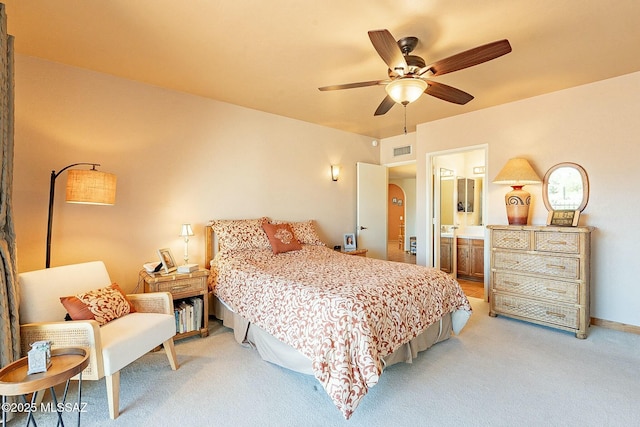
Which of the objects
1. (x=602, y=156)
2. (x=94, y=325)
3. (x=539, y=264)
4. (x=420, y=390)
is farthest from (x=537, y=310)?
(x=94, y=325)

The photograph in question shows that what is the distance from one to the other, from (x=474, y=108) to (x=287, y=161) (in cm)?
264

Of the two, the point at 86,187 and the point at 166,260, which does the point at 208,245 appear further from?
the point at 86,187

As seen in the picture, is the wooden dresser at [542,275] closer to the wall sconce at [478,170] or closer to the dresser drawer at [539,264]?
the dresser drawer at [539,264]

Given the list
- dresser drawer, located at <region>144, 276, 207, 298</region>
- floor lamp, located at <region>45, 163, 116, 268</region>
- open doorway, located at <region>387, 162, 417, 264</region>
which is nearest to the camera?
floor lamp, located at <region>45, 163, 116, 268</region>

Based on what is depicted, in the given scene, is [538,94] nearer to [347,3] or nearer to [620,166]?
[620,166]

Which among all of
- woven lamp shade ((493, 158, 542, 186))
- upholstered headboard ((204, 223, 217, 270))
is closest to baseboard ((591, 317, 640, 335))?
woven lamp shade ((493, 158, 542, 186))

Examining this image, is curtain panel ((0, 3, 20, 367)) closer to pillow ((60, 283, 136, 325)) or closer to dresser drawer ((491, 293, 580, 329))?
pillow ((60, 283, 136, 325))

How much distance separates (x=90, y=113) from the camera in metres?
2.83

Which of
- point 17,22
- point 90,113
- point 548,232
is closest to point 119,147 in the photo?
point 90,113

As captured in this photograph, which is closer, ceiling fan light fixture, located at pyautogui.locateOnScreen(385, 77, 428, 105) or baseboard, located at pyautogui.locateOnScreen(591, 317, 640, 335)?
ceiling fan light fixture, located at pyautogui.locateOnScreen(385, 77, 428, 105)

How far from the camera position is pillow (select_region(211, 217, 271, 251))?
3.35m

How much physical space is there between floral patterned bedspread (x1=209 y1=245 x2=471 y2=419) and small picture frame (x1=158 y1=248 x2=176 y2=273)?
1.43ft

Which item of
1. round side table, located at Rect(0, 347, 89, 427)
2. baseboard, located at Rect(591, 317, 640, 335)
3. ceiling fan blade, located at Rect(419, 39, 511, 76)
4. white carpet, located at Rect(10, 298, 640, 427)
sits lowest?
white carpet, located at Rect(10, 298, 640, 427)

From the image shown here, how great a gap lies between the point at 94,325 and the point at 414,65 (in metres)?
2.82
